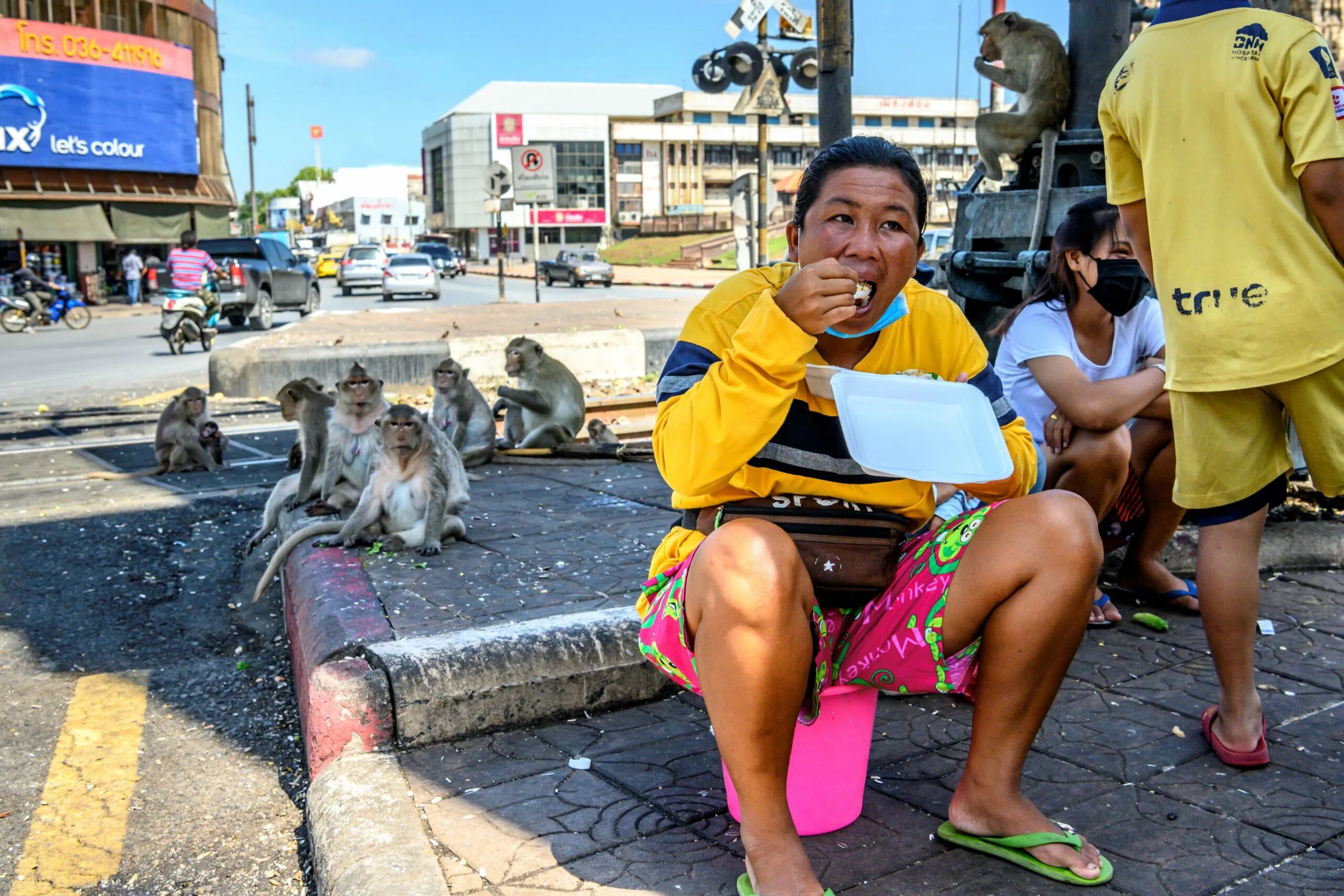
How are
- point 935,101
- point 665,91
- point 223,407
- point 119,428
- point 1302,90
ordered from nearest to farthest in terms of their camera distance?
1. point 1302,90
2. point 119,428
3. point 223,407
4. point 935,101
5. point 665,91

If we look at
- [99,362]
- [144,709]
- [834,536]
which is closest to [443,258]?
[99,362]

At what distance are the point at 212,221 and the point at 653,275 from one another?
2170 cm

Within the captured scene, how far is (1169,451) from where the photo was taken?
150 inches

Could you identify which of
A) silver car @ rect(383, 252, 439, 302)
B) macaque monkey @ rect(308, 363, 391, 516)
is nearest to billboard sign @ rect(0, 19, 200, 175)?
silver car @ rect(383, 252, 439, 302)

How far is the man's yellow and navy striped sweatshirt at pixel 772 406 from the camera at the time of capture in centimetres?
211

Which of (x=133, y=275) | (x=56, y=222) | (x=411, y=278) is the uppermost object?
(x=56, y=222)

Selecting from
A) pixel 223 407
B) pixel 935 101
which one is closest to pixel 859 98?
pixel 935 101

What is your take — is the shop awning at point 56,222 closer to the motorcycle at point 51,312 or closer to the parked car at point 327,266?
the motorcycle at point 51,312

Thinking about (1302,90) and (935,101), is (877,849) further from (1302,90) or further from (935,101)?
(935,101)

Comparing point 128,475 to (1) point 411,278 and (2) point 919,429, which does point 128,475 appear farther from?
(1) point 411,278

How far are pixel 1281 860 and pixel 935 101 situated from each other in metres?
94.6

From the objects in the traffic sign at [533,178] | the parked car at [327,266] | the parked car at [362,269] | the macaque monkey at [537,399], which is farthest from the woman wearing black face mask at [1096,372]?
the parked car at [327,266]

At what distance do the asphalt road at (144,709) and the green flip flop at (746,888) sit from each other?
1090 millimetres

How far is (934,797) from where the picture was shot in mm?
2703
